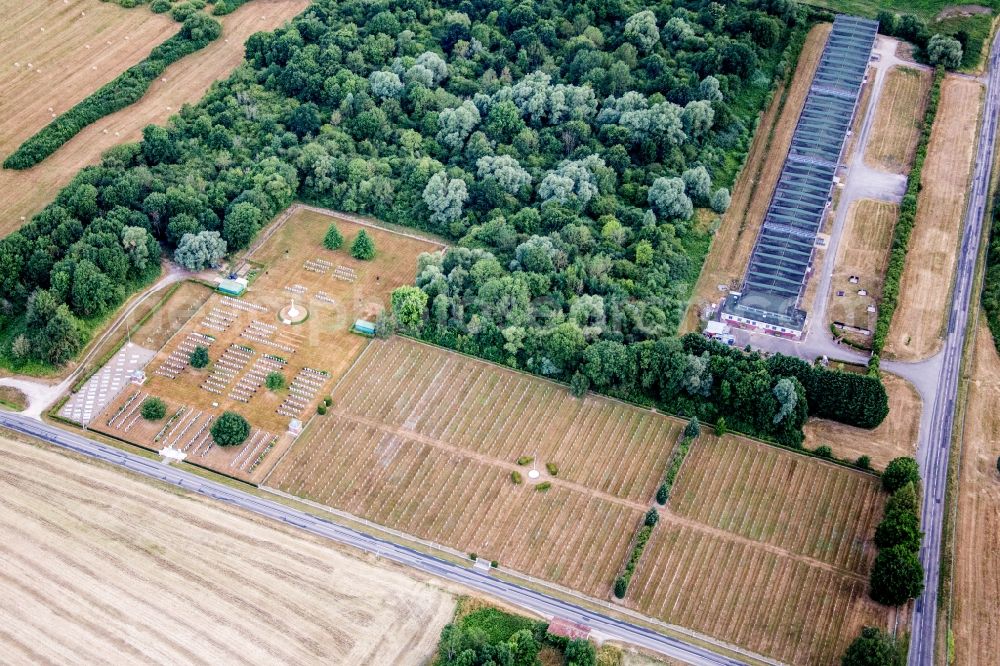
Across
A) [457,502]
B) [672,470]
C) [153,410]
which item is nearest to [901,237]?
[672,470]

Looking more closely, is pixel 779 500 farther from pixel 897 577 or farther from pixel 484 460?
pixel 484 460

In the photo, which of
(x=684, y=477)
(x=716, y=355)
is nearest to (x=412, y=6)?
(x=716, y=355)

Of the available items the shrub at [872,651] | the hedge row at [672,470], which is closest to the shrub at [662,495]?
the hedge row at [672,470]

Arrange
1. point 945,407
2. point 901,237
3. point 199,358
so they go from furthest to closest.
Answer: point 901,237 < point 199,358 < point 945,407

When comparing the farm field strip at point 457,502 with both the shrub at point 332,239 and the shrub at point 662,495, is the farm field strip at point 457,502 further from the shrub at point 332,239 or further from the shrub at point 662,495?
the shrub at point 332,239

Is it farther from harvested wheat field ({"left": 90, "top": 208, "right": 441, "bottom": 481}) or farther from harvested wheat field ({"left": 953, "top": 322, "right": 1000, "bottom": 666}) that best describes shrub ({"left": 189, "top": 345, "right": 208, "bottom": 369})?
harvested wheat field ({"left": 953, "top": 322, "right": 1000, "bottom": 666})

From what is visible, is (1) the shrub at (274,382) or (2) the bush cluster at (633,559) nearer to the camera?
(2) the bush cluster at (633,559)

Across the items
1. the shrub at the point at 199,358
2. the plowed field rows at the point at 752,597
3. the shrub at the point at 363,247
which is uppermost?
the shrub at the point at 363,247
